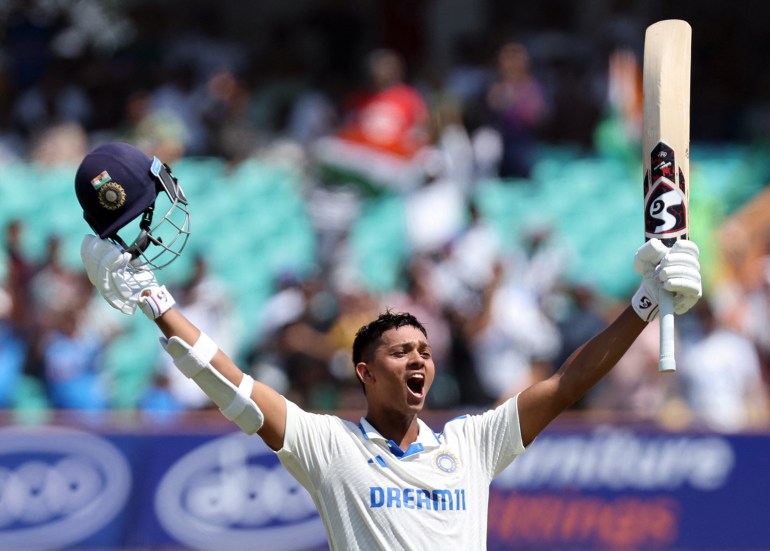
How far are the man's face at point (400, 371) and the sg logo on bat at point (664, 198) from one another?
2.97 feet

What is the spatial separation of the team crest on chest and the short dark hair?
1.41 feet

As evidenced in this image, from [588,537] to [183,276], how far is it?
4.12m

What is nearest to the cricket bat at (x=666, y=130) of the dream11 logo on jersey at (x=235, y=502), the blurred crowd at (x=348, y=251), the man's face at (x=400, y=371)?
the man's face at (x=400, y=371)

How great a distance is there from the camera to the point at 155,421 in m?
9.98

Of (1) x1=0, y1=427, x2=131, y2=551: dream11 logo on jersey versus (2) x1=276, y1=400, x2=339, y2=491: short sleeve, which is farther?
(1) x1=0, y1=427, x2=131, y2=551: dream11 logo on jersey

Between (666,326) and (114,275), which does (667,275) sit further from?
(114,275)

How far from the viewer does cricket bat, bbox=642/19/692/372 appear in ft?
17.2

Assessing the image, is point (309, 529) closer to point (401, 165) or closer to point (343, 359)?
point (343, 359)

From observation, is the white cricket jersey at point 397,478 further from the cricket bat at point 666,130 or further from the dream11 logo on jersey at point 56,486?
the dream11 logo on jersey at point 56,486

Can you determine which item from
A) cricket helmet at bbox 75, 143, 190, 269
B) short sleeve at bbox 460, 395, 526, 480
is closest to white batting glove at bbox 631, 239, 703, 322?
short sleeve at bbox 460, 395, 526, 480

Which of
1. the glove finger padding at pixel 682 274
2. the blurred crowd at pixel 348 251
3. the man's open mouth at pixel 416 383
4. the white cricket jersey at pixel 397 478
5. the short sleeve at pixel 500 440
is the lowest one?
the white cricket jersey at pixel 397 478

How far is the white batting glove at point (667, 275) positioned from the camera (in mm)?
4957

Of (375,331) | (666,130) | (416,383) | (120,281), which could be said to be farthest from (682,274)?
(120,281)

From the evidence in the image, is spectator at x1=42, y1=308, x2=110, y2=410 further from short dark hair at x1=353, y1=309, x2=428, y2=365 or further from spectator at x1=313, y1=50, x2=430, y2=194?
short dark hair at x1=353, y1=309, x2=428, y2=365
